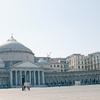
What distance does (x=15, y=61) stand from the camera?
133 metres

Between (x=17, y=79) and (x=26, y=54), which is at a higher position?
(x=26, y=54)

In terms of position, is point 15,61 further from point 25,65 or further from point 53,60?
point 53,60

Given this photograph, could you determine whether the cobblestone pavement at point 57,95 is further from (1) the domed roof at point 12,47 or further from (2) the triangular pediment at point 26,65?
(1) the domed roof at point 12,47

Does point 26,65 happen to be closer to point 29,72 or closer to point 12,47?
point 29,72

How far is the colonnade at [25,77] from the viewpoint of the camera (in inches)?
4724

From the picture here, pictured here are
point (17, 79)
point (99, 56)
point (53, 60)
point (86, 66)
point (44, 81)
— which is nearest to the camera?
point (17, 79)

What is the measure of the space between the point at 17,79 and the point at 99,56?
52919 mm

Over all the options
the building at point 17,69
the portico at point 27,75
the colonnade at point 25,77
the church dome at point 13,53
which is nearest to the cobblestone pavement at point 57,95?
the colonnade at point 25,77

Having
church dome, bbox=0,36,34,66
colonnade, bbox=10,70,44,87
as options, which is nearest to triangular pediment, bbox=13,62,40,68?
colonnade, bbox=10,70,44,87

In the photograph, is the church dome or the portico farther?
the church dome

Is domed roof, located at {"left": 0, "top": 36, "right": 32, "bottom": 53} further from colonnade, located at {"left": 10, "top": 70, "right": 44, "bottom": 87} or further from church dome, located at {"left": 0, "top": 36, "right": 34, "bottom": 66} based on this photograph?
colonnade, located at {"left": 10, "top": 70, "right": 44, "bottom": 87}

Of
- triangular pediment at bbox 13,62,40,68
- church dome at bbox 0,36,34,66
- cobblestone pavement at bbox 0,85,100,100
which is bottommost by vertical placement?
cobblestone pavement at bbox 0,85,100,100

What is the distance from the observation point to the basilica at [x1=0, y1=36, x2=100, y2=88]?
122m

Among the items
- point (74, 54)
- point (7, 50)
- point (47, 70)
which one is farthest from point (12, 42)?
point (74, 54)
